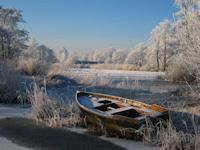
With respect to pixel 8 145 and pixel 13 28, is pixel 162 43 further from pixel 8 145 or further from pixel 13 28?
pixel 8 145

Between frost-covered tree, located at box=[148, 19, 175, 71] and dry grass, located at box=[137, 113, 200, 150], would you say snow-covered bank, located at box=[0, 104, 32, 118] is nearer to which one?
dry grass, located at box=[137, 113, 200, 150]

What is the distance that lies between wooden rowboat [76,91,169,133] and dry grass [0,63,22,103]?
2332 millimetres

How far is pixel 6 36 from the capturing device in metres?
15.1

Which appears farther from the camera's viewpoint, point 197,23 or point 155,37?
point 155,37

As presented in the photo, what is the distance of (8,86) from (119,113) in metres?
4.27

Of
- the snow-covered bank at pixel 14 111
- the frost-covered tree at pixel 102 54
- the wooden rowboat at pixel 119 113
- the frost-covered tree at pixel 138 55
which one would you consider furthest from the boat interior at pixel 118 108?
the frost-covered tree at pixel 102 54

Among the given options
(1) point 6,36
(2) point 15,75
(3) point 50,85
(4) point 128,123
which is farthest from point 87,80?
(1) point 6,36

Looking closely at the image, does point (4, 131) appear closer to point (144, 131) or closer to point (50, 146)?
point (50, 146)

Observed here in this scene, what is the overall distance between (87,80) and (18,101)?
165 inches

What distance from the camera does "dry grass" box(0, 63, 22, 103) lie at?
21.5 ft

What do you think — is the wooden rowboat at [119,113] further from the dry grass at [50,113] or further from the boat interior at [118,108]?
the dry grass at [50,113]

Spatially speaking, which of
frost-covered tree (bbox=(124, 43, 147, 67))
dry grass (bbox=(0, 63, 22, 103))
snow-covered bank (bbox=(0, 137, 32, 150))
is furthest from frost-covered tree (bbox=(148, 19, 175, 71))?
snow-covered bank (bbox=(0, 137, 32, 150))

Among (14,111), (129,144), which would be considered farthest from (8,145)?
(14,111)

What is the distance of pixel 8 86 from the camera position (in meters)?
6.88
